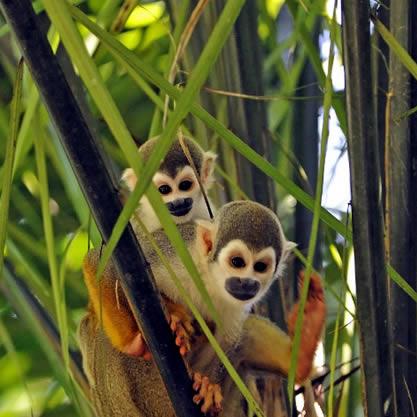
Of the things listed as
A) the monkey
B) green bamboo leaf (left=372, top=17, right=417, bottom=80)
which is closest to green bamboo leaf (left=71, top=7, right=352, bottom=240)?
green bamboo leaf (left=372, top=17, right=417, bottom=80)

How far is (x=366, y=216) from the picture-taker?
123cm

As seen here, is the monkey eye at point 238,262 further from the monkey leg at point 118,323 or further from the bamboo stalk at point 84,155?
the bamboo stalk at point 84,155

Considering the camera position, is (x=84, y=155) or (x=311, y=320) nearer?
(x=84, y=155)

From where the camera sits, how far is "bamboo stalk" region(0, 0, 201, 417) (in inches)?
39.4

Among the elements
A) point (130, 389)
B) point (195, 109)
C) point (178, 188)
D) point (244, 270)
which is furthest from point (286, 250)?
point (195, 109)

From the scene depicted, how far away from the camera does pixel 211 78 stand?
2.22 meters

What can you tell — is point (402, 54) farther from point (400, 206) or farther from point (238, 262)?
point (238, 262)

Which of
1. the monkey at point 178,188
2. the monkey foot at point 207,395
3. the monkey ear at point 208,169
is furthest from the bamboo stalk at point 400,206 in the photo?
the monkey at point 178,188

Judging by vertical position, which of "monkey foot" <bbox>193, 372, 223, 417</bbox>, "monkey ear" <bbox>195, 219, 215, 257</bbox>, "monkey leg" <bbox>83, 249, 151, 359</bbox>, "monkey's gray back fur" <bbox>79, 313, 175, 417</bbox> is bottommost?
"monkey's gray back fur" <bbox>79, 313, 175, 417</bbox>

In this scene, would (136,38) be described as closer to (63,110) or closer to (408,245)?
(408,245)

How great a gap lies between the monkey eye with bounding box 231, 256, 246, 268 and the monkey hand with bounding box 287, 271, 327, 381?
200 millimetres

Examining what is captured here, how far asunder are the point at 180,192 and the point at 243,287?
57cm

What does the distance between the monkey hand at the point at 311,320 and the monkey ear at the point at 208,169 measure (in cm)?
55

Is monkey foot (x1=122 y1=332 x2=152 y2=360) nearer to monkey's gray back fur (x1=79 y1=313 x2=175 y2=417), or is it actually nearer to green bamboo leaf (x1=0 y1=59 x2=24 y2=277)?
monkey's gray back fur (x1=79 y1=313 x2=175 y2=417)
